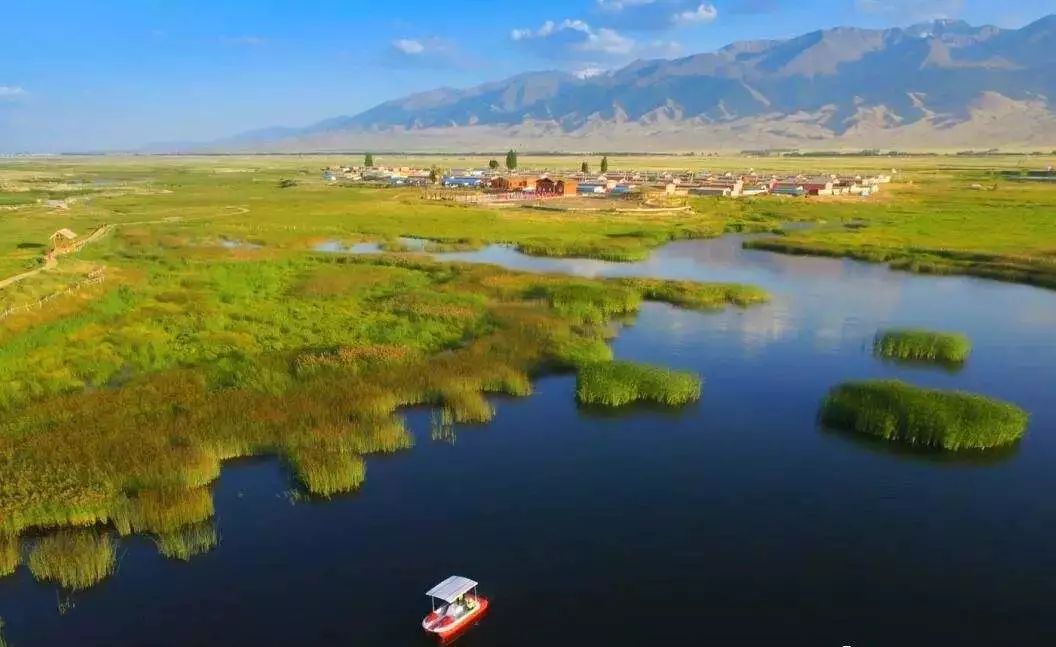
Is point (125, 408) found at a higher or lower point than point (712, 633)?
higher

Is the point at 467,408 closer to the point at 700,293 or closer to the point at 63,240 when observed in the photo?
the point at 700,293

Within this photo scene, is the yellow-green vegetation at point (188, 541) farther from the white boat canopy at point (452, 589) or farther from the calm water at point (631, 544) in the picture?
the white boat canopy at point (452, 589)

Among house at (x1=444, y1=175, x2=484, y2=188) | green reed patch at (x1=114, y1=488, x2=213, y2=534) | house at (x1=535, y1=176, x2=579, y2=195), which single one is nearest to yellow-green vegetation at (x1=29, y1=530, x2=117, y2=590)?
green reed patch at (x1=114, y1=488, x2=213, y2=534)

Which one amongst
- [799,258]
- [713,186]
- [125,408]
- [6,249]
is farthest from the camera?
[713,186]

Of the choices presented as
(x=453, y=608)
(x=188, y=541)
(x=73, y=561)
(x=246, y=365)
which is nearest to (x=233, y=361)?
(x=246, y=365)

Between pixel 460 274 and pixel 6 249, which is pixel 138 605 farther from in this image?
pixel 6 249

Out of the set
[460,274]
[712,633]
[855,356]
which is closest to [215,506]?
[712,633]

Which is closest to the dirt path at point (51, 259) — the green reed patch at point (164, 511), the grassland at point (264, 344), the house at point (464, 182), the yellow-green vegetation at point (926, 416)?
the grassland at point (264, 344)
